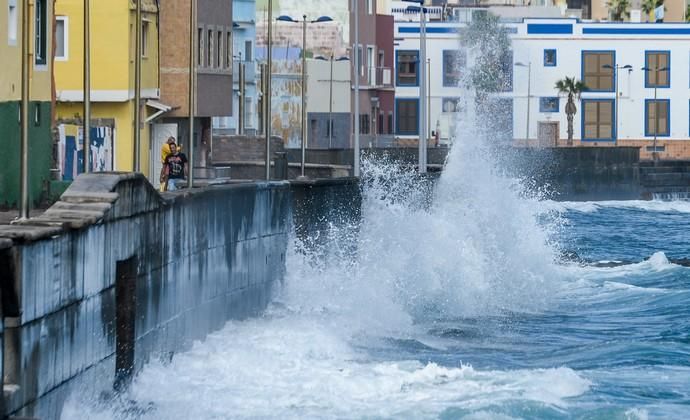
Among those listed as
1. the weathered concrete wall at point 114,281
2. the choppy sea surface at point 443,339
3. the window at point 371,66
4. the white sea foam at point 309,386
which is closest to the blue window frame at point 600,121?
the window at point 371,66

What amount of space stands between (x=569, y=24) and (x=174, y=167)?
66473mm

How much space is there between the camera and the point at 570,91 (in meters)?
94.4

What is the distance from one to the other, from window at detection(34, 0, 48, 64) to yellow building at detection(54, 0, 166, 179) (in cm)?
989

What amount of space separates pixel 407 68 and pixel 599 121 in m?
11.7

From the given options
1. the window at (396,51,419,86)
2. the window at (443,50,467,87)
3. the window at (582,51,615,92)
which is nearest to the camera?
the window at (396,51,419,86)

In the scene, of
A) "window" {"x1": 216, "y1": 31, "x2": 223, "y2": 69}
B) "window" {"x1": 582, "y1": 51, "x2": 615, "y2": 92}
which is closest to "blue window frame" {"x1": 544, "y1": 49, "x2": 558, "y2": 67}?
"window" {"x1": 582, "y1": 51, "x2": 615, "y2": 92}

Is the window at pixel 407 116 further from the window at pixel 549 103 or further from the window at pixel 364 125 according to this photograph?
the window at pixel 364 125

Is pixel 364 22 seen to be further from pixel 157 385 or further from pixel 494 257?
pixel 157 385

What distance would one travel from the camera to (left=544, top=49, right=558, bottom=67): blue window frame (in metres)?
96.1

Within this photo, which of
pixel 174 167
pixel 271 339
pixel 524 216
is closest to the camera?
pixel 271 339

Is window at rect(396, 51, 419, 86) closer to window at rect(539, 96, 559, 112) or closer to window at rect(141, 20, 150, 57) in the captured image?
window at rect(539, 96, 559, 112)

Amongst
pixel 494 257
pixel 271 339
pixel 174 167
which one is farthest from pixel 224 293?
pixel 494 257

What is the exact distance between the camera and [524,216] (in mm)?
37469

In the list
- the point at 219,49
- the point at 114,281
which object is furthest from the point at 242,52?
the point at 114,281
